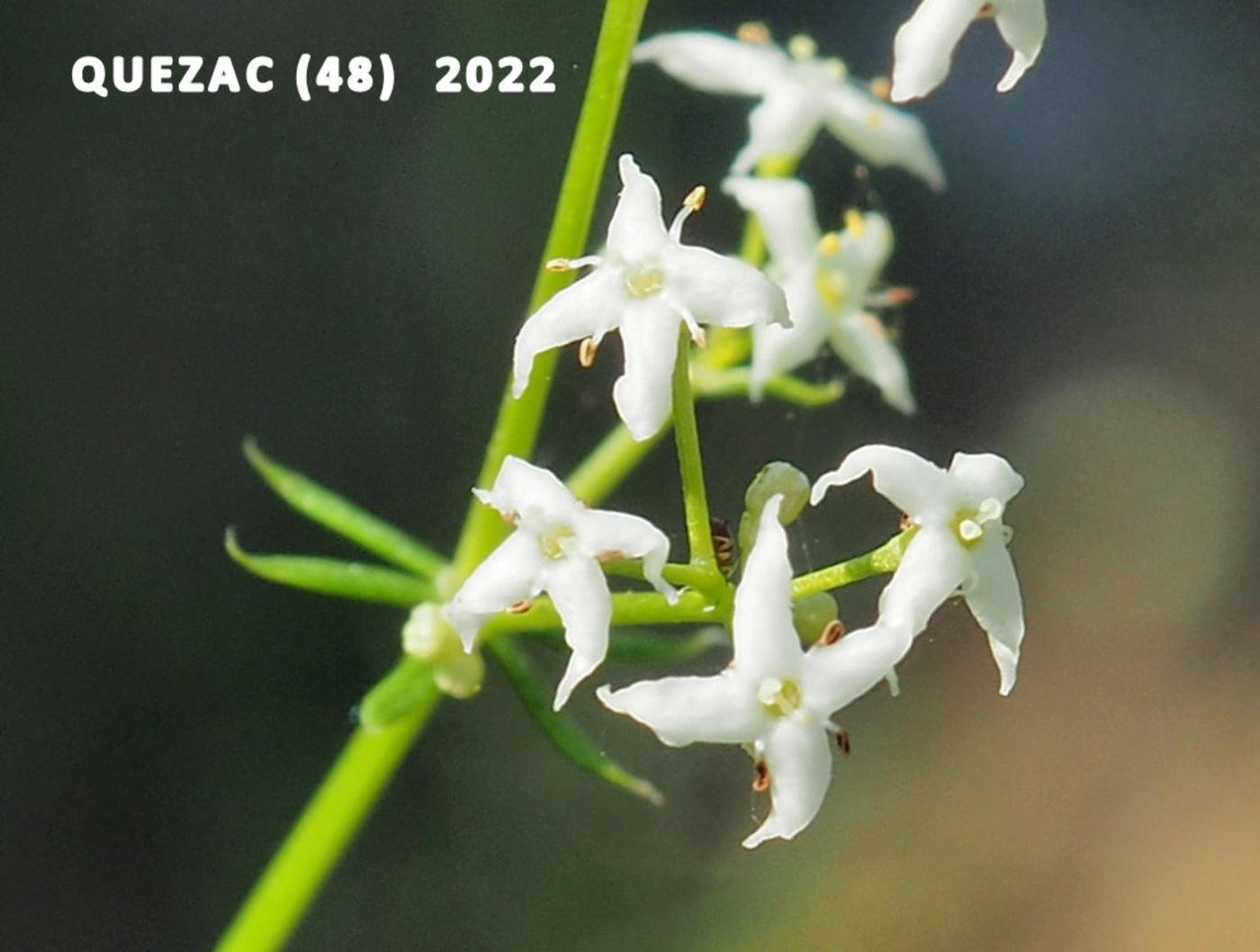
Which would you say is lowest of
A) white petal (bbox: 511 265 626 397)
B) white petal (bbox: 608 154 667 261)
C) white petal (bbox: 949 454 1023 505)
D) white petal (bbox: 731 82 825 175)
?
white petal (bbox: 949 454 1023 505)

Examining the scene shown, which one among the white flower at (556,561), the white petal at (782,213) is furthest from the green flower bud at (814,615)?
the white petal at (782,213)

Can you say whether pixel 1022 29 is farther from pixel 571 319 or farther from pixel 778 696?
pixel 778 696

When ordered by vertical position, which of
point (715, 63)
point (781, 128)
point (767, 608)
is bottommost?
point (767, 608)

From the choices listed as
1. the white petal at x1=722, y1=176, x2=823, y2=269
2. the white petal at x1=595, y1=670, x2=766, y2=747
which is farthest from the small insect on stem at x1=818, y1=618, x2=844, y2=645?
the white petal at x1=722, y1=176, x2=823, y2=269

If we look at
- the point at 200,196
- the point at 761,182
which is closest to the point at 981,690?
the point at 200,196

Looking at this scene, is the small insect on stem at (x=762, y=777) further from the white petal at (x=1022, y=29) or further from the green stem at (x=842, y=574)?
the white petal at (x=1022, y=29)

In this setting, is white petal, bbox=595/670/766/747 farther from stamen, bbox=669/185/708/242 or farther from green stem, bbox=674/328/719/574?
stamen, bbox=669/185/708/242

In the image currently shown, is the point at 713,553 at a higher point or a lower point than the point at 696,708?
higher

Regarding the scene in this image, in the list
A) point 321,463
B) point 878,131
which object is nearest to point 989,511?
point 878,131
